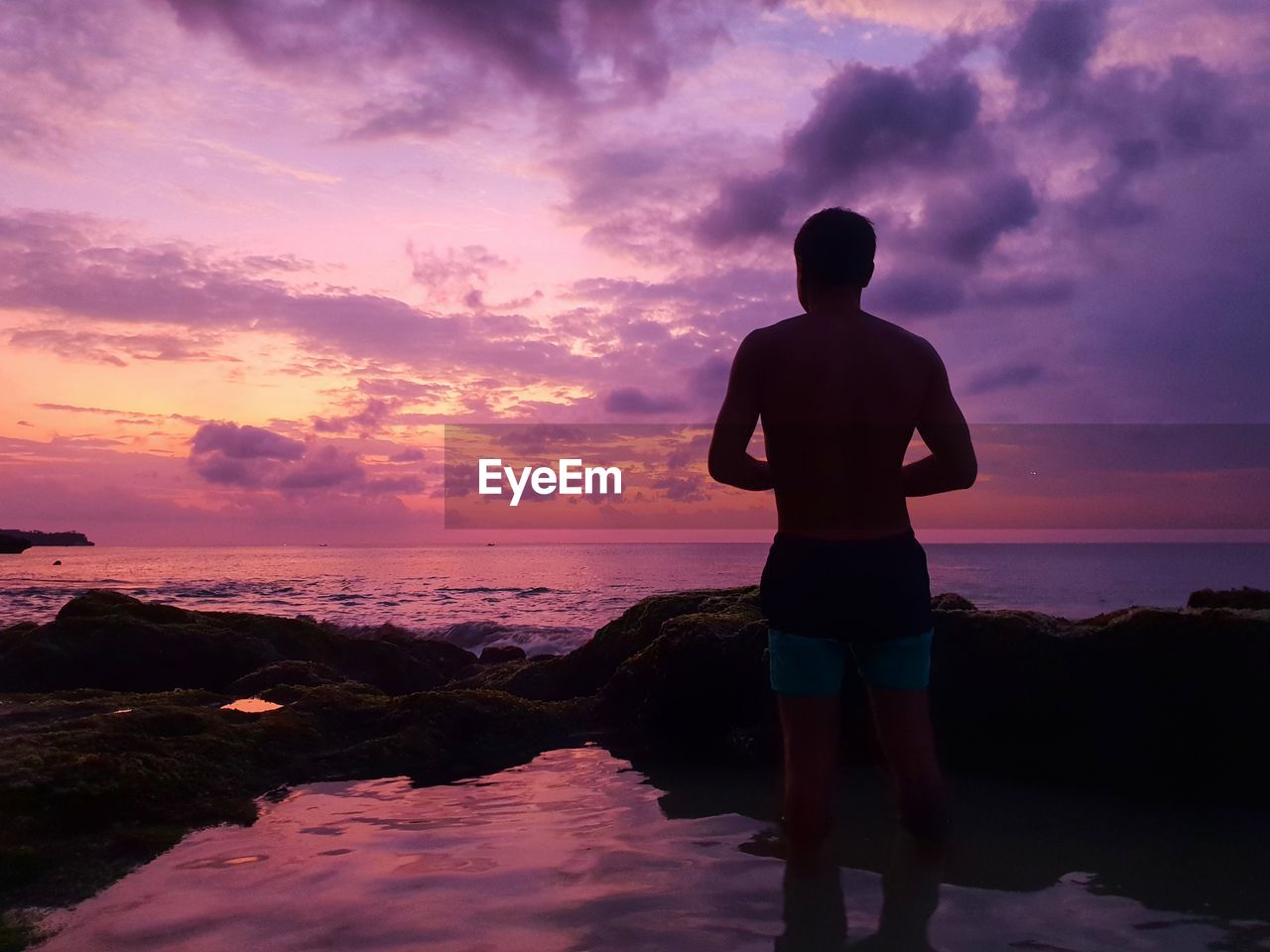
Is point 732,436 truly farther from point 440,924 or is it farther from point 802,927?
point 440,924

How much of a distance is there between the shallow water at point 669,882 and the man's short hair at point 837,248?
102 inches

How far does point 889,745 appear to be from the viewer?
11.6 feet

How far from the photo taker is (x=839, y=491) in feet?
11.3

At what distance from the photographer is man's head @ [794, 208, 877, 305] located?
358cm

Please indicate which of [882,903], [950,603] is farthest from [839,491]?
[950,603]

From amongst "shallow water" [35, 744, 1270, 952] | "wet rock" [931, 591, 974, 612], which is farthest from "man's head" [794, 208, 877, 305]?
"wet rock" [931, 591, 974, 612]

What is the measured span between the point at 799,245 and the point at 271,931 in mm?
3486

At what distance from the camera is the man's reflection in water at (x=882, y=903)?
317cm

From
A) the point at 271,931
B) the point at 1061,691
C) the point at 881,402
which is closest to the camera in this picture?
→ the point at 271,931

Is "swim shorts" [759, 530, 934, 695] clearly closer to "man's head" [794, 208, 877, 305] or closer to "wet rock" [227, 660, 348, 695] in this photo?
"man's head" [794, 208, 877, 305]

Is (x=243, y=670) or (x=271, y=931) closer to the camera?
Answer: (x=271, y=931)

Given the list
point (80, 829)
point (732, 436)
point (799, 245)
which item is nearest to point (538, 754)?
point (80, 829)

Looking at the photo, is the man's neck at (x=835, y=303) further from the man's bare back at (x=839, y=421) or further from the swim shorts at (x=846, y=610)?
the swim shorts at (x=846, y=610)

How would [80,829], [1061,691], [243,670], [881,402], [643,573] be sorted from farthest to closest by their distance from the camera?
[643,573] → [243,670] → [1061,691] → [80,829] → [881,402]
